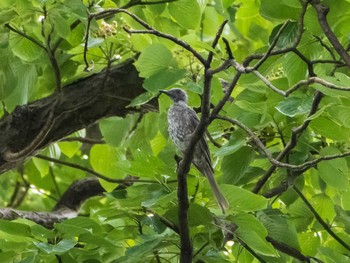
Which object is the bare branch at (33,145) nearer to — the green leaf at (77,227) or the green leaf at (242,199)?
the green leaf at (77,227)

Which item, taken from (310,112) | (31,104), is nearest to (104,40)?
(31,104)

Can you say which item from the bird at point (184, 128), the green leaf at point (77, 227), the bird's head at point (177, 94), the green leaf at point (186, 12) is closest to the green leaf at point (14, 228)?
the green leaf at point (77, 227)

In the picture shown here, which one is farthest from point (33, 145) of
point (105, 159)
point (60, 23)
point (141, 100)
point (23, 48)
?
point (105, 159)

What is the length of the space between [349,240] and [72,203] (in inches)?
72.0

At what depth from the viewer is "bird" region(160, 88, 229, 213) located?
369cm

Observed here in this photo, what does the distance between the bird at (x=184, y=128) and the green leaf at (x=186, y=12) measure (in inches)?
12.2

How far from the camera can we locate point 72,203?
5.08 meters

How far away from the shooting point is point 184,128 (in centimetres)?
388

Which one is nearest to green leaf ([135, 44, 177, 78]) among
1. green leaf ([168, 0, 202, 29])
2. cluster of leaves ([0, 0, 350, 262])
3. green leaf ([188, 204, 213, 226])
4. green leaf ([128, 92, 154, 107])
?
cluster of leaves ([0, 0, 350, 262])

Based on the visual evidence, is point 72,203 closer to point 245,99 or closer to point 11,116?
point 11,116

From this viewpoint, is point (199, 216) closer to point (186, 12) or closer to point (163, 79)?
point (163, 79)

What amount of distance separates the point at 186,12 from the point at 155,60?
2.77ft

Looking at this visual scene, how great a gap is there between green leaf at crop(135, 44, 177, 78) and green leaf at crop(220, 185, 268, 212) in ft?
1.71

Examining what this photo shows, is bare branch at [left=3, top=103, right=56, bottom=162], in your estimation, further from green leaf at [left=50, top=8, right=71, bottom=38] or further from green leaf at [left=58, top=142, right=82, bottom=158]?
green leaf at [left=58, top=142, right=82, bottom=158]
